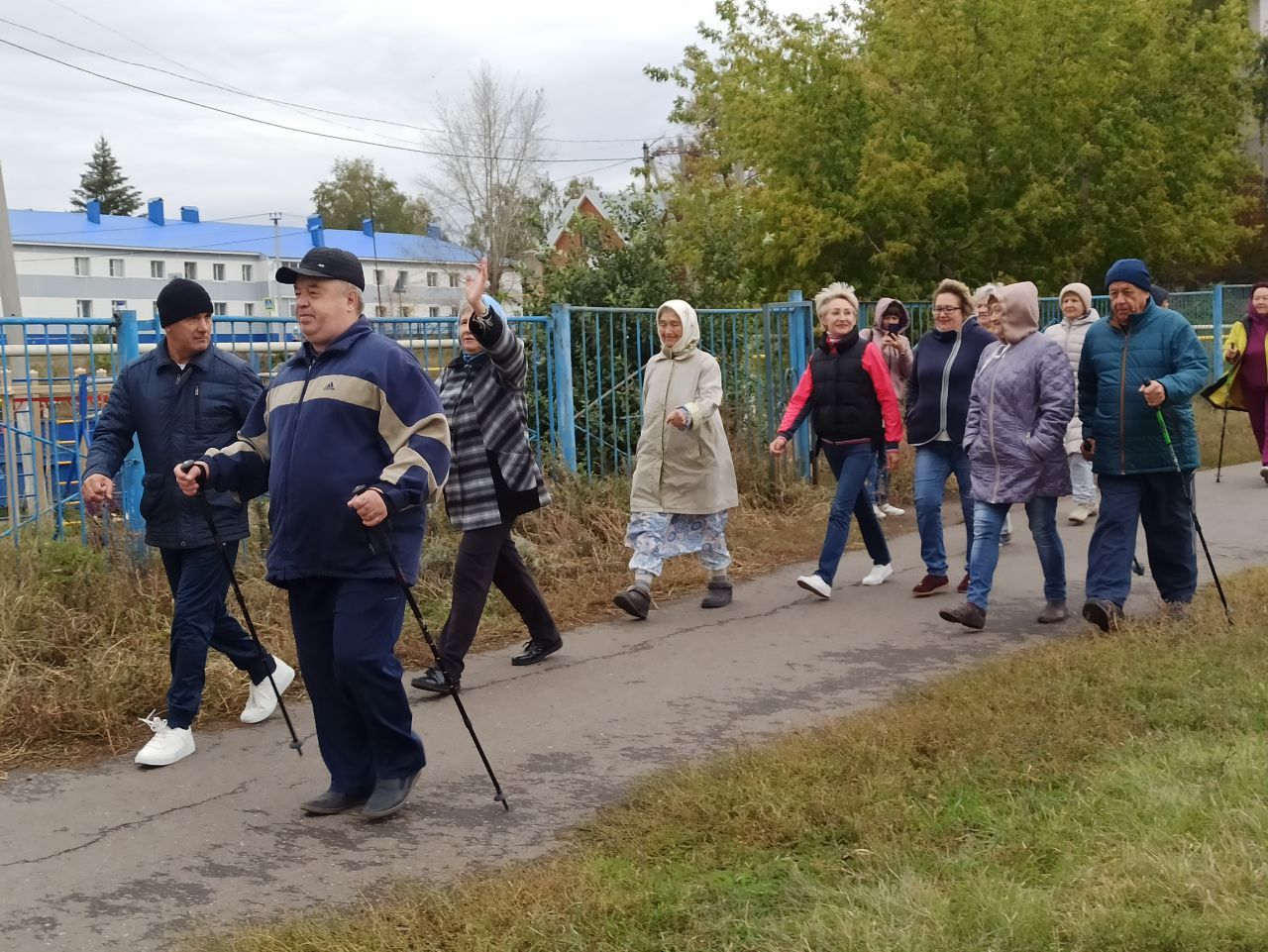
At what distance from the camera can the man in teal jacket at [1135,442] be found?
686 centimetres

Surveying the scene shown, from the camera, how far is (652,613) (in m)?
8.26

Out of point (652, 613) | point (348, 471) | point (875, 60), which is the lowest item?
point (652, 613)

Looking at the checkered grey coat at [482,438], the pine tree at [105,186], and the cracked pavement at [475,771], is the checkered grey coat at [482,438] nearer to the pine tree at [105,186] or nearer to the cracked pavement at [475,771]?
the cracked pavement at [475,771]

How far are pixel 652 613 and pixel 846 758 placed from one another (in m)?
3.43

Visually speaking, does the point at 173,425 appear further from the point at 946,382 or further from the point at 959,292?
the point at 959,292

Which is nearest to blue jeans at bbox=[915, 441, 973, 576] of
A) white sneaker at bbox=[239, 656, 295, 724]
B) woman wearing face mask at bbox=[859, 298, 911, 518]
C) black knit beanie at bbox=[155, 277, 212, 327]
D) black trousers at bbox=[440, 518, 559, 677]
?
woman wearing face mask at bbox=[859, 298, 911, 518]

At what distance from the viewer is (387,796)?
4.85 meters

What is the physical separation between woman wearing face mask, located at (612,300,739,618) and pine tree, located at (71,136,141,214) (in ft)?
275

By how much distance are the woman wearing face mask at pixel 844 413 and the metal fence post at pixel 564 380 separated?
2096 mm

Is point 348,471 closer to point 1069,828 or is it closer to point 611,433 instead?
point 1069,828

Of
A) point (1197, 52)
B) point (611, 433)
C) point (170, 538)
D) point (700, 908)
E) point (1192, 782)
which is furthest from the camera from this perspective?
point (1197, 52)

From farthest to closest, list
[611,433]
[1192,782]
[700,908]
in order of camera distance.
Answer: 1. [611,433]
2. [1192,782]
3. [700,908]

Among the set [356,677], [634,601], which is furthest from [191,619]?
[634,601]

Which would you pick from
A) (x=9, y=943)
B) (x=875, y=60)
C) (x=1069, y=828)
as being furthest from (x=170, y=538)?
(x=875, y=60)
